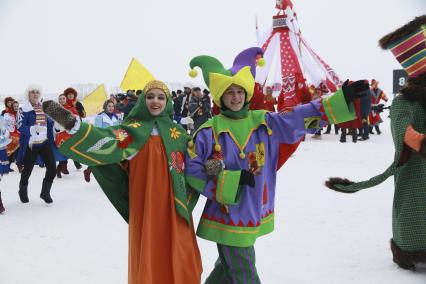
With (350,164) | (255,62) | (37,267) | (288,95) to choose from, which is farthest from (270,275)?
(288,95)

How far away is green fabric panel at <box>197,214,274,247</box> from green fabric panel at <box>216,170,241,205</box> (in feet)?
0.61

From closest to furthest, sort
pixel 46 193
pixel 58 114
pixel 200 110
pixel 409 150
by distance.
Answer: pixel 58 114 → pixel 409 150 → pixel 46 193 → pixel 200 110

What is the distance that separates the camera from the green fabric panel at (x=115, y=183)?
9.19ft

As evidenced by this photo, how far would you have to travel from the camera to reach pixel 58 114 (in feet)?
7.73

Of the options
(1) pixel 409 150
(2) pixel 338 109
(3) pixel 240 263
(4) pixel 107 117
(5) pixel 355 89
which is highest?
(5) pixel 355 89

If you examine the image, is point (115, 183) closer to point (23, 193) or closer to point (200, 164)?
point (200, 164)

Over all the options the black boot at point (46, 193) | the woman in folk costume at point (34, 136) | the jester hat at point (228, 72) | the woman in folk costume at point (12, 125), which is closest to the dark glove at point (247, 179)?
the jester hat at point (228, 72)

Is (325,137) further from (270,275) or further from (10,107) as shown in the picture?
(270,275)

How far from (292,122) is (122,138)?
104 centimetres

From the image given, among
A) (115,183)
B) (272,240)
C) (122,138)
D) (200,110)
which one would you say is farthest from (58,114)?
(200,110)

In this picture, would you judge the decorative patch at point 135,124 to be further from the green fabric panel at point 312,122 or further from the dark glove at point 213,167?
the green fabric panel at point 312,122

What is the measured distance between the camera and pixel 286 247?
4.38 metres

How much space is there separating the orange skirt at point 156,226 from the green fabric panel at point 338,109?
1.03 metres

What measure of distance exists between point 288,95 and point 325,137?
2.23 metres
